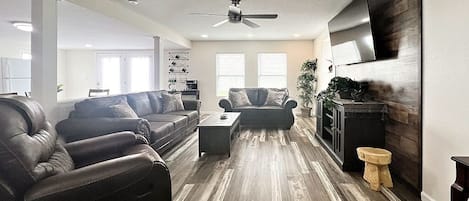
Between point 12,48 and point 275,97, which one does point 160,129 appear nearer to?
point 275,97

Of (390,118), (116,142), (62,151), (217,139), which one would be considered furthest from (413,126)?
(62,151)

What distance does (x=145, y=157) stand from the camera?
174 centimetres

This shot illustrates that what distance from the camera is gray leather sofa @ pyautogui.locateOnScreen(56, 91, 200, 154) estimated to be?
3.42m

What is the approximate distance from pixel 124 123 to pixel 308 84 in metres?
6.60

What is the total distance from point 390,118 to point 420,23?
3.81 ft

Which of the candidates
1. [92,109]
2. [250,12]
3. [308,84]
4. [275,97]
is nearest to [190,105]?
[275,97]

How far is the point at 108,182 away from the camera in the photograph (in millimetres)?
1535

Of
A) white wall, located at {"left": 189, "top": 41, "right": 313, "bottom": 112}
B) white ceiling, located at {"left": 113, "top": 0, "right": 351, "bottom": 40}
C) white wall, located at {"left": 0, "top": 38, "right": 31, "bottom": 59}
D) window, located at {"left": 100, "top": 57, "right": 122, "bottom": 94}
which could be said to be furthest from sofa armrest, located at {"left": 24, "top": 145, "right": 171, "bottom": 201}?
window, located at {"left": 100, "top": 57, "right": 122, "bottom": 94}

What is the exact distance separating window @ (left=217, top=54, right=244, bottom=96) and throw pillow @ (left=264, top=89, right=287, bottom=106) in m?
2.72

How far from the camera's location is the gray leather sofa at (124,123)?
3420mm

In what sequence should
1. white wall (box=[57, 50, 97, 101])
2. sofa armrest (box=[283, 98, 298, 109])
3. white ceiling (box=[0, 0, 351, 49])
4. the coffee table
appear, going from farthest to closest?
white wall (box=[57, 50, 97, 101])
sofa armrest (box=[283, 98, 298, 109])
white ceiling (box=[0, 0, 351, 49])
the coffee table

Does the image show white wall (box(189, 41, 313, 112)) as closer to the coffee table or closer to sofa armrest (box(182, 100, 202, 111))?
sofa armrest (box(182, 100, 202, 111))

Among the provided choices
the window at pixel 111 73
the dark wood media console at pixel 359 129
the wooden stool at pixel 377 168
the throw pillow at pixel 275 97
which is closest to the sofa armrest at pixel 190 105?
the throw pillow at pixel 275 97

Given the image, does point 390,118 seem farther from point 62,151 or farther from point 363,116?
point 62,151
